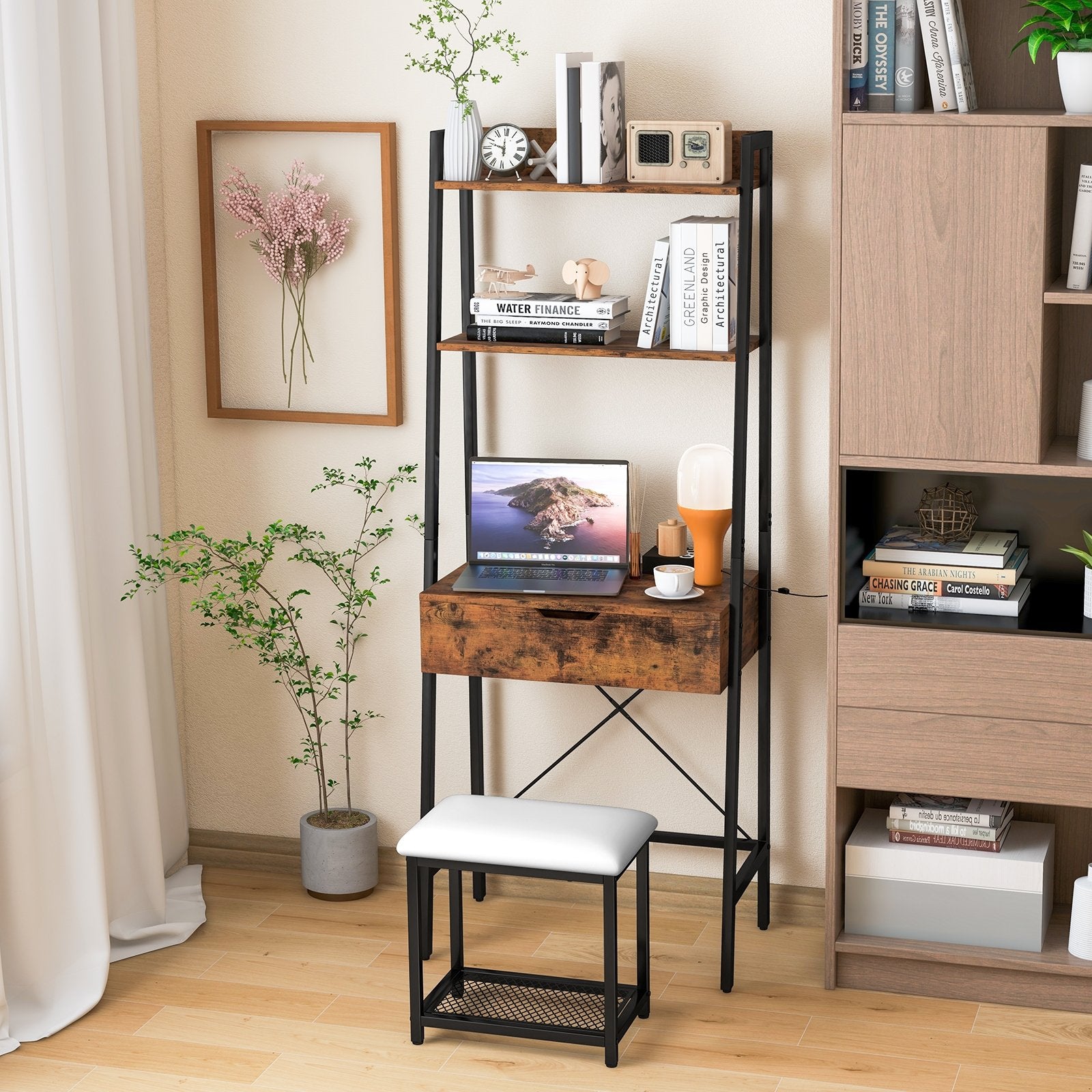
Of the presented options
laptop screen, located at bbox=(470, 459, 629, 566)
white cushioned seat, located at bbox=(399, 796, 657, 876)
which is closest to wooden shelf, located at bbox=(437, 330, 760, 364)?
laptop screen, located at bbox=(470, 459, 629, 566)

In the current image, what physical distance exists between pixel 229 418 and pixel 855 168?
1516mm

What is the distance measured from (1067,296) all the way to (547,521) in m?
1.07

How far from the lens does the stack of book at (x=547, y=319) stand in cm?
307

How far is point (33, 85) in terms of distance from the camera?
2918 mm

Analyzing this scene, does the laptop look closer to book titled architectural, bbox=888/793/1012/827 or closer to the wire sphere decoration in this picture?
the wire sphere decoration

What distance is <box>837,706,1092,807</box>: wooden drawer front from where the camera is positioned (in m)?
2.89

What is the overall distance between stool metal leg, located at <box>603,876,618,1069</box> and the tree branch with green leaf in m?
0.96

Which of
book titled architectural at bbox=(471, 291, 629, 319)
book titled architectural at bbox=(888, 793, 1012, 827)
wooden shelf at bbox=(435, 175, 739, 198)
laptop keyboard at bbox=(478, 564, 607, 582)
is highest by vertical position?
wooden shelf at bbox=(435, 175, 739, 198)

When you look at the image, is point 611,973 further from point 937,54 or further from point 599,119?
point 937,54

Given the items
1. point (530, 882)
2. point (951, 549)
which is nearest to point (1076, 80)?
point (951, 549)

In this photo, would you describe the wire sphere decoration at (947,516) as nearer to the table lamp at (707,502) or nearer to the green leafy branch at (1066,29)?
the table lamp at (707,502)

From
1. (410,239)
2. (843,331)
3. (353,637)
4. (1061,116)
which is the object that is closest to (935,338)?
(843,331)

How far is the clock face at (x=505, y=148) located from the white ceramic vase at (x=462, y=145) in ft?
0.07

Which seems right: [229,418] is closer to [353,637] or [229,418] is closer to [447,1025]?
[353,637]
